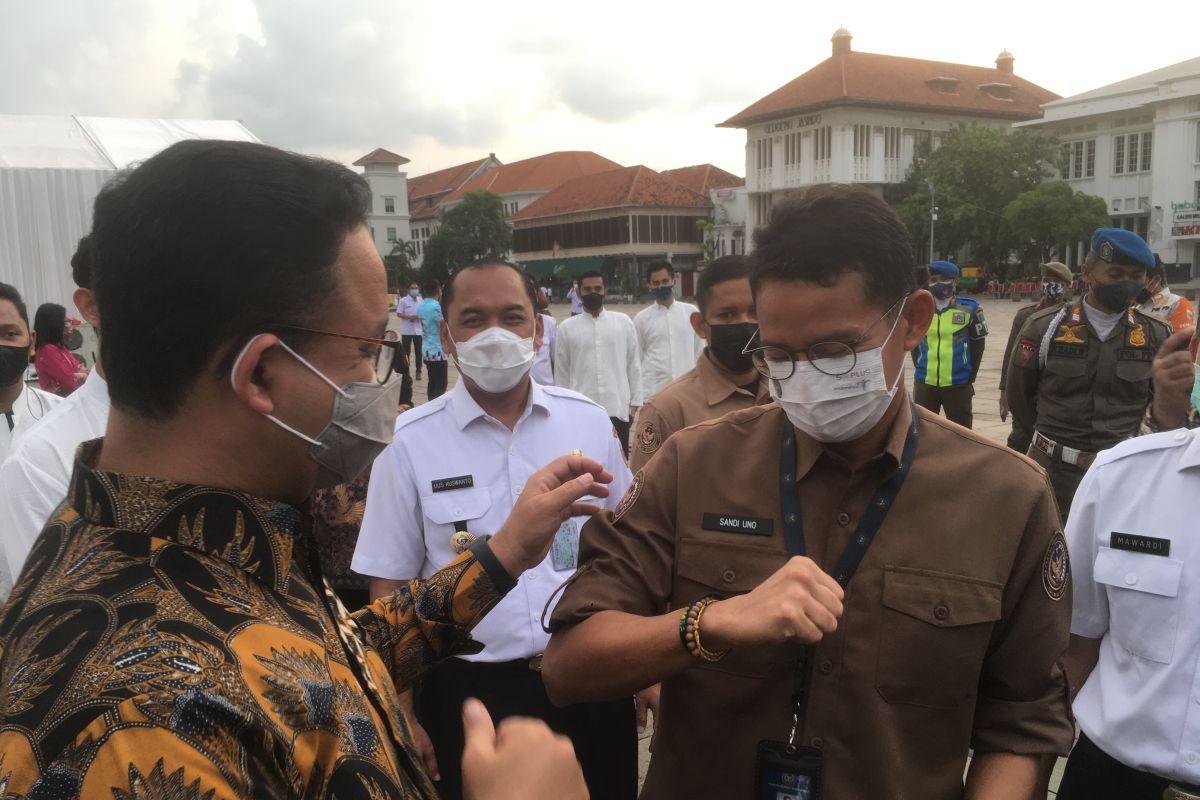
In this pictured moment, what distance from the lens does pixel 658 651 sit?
64.6 inches

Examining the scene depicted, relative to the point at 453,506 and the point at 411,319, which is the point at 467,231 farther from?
the point at 453,506

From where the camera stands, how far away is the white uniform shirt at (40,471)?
2.38 m

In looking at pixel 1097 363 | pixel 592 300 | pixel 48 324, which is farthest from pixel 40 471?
pixel 592 300

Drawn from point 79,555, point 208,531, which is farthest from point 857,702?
point 79,555

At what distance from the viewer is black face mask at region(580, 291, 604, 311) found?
Answer: 26.6 ft

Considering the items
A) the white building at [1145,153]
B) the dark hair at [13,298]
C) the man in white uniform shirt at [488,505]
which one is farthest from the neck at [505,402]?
the white building at [1145,153]

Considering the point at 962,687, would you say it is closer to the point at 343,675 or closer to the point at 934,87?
the point at 343,675

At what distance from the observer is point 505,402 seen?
3100 mm

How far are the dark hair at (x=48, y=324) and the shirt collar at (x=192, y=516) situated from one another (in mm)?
6263

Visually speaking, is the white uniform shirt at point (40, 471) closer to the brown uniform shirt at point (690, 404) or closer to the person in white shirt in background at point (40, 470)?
the person in white shirt in background at point (40, 470)

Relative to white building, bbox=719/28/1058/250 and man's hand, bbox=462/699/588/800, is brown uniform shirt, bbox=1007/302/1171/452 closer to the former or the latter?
man's hand, bbox=462/699/588/800

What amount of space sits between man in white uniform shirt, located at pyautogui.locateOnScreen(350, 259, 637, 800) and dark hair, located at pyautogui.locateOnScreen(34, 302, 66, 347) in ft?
15.4

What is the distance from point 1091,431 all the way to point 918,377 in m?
3.78

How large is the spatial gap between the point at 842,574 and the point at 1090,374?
176 inches
